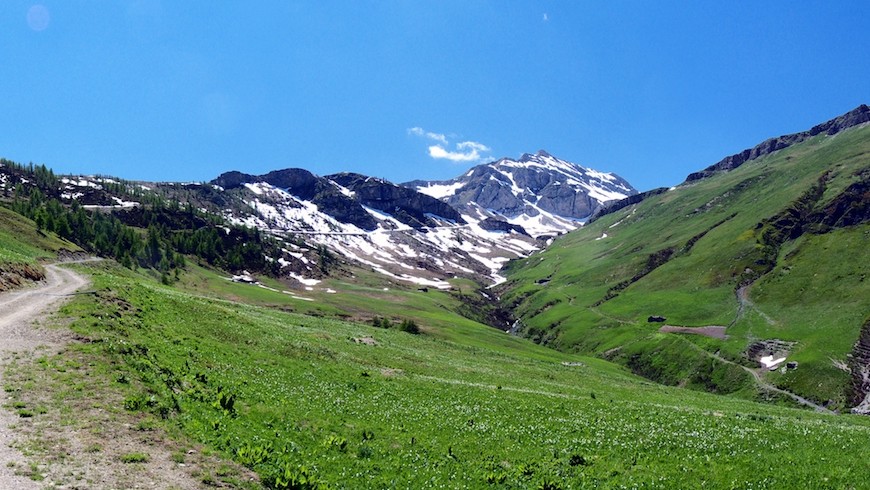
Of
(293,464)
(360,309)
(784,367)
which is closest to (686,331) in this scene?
(784,367)

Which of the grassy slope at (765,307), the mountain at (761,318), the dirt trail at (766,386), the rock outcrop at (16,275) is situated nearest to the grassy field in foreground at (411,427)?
the rock outcrop at (16,275)

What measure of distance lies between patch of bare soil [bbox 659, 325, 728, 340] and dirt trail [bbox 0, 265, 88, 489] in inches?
5810

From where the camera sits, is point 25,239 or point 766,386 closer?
point 25,239

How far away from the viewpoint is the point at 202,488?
1482 cm

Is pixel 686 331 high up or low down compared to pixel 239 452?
up

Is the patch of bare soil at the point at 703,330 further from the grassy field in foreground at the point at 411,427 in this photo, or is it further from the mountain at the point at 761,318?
the grassy field in foreground at the point at 411,427

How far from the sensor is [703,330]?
13975cm

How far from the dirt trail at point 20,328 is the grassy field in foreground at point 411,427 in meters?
2.39

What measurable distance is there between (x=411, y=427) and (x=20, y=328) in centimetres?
2579

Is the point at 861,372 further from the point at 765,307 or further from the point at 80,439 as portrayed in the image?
the point at 80,439

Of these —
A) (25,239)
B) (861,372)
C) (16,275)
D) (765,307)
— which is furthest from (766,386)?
(25,239)

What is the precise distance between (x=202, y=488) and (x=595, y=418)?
2304 centimetres

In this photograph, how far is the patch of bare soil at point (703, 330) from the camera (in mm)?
133500

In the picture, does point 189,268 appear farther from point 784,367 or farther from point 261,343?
point 784,367
